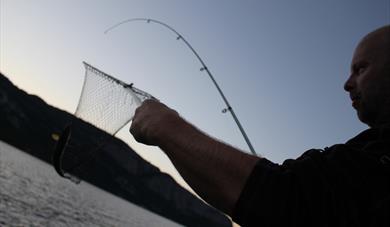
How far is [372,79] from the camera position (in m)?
2.29

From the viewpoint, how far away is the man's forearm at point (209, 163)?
184 cm

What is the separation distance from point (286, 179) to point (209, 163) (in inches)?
14.5

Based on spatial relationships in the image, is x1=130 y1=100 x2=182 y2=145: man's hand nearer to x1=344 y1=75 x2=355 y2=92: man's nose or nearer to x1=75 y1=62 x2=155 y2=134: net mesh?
x1=344 y1=75 x2=355 y2=92: man's nose

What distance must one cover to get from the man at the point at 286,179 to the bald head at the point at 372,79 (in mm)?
137

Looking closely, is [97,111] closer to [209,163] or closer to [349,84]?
[349,84]

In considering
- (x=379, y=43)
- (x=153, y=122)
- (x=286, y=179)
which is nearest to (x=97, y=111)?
(x=153, y=122)

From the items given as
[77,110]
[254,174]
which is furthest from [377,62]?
[77,110]

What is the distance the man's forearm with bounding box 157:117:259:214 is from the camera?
1836mm

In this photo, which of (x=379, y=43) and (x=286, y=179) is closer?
(x=286, y=179)

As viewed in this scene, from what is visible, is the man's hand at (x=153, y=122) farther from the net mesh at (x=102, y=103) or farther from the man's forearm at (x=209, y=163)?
the net mesh at (x=102, y=103)

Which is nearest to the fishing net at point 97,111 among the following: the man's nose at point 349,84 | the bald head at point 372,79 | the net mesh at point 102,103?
the net mesh at point 102,103

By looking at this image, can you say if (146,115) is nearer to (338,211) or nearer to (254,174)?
(254,174)

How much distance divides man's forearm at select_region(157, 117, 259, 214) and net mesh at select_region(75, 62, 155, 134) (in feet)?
13.4

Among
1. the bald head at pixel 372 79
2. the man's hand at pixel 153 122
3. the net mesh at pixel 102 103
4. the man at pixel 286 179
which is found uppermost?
the net mesh at pixel 102 103
